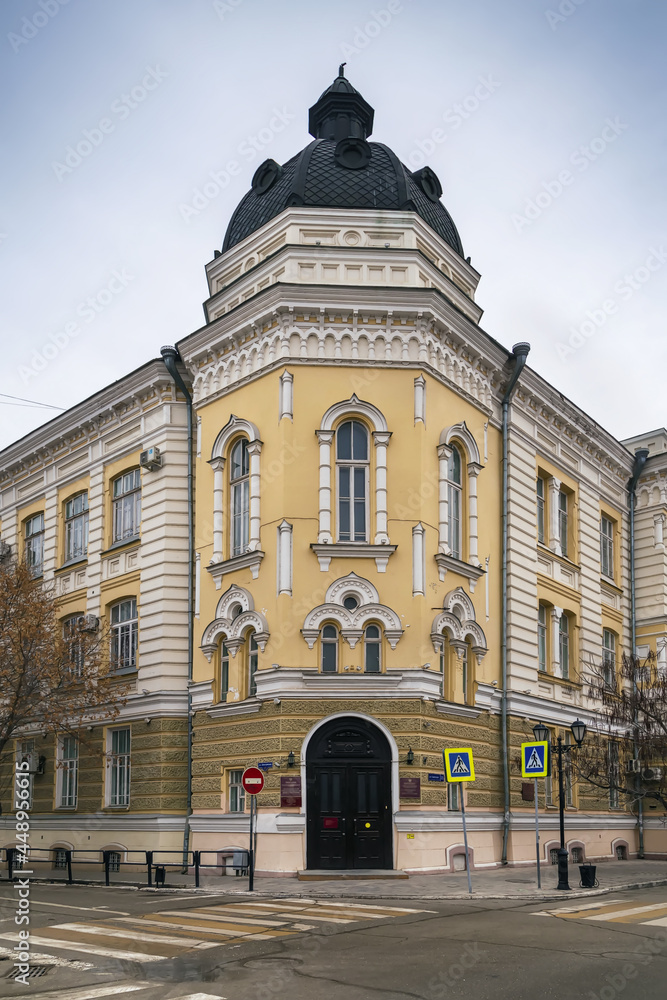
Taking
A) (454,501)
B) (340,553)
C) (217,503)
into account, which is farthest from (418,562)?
(217,503)

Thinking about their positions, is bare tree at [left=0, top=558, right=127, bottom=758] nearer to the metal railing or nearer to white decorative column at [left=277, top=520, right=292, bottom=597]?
the metal railing

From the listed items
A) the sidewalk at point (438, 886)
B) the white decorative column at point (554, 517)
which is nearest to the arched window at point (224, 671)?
the sidewalk at point (438, 886)

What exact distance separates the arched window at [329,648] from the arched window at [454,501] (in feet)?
11.7

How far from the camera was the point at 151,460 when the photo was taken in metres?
27.1

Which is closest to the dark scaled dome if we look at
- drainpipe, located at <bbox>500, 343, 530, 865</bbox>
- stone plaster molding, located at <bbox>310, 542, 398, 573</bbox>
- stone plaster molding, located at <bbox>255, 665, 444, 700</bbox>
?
drainpipe, located at <bbox>500, 343, 530, 865</bbox>

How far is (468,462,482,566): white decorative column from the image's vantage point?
25.2 meters

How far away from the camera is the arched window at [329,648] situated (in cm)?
2284

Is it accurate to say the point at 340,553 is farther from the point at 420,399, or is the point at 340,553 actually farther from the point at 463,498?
the point at 463,498

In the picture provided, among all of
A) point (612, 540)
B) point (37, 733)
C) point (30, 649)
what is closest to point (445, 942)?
point (30, 649)

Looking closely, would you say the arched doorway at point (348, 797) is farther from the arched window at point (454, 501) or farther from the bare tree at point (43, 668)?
the bare tree at point (43, 668)

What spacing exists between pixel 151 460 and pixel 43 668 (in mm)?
5863

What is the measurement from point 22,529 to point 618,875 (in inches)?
818

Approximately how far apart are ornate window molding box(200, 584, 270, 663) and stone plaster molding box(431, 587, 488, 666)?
3787 mm

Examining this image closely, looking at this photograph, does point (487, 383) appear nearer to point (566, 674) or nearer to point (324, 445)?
point (324, 445)
